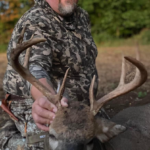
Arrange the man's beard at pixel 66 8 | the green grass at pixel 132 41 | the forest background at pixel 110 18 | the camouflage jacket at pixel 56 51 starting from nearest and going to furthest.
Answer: the camouflage jacket at pixel 56 51 < the man's beard at pixel 66 8 < the green grass at pixel 132 41 < the forest background at pixel 110 18

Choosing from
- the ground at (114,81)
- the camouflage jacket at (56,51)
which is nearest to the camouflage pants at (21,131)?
the camouflage jacket at (56,51)

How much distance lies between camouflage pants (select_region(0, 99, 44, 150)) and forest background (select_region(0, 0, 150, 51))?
1189 cm

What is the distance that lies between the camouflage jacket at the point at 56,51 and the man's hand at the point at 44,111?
571 mm

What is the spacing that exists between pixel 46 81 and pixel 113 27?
1344 cm

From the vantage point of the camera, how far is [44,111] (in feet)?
7.98

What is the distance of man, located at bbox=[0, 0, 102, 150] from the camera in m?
3.26

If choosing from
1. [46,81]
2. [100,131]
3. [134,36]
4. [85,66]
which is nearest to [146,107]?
[85,66]

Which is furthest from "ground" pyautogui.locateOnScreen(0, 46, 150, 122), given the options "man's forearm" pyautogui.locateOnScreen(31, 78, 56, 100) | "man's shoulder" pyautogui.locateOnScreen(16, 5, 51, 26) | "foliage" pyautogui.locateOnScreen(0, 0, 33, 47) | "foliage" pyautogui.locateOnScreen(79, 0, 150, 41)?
"foliage" pyautogui.locateOnScreen(0, 0, 33, 47)

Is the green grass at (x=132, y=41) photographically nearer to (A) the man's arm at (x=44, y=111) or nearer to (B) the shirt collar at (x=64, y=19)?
(B) the shirt collar at (x=64, y=19)

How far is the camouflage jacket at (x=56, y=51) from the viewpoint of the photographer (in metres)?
3.18

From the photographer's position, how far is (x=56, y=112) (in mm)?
2512

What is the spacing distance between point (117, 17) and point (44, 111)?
13872mm

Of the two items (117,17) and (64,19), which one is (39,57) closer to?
(64,19)

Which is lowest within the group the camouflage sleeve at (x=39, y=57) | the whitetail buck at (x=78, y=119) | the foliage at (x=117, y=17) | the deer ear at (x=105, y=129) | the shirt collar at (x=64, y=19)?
the foliage at (x=117, y=17)
